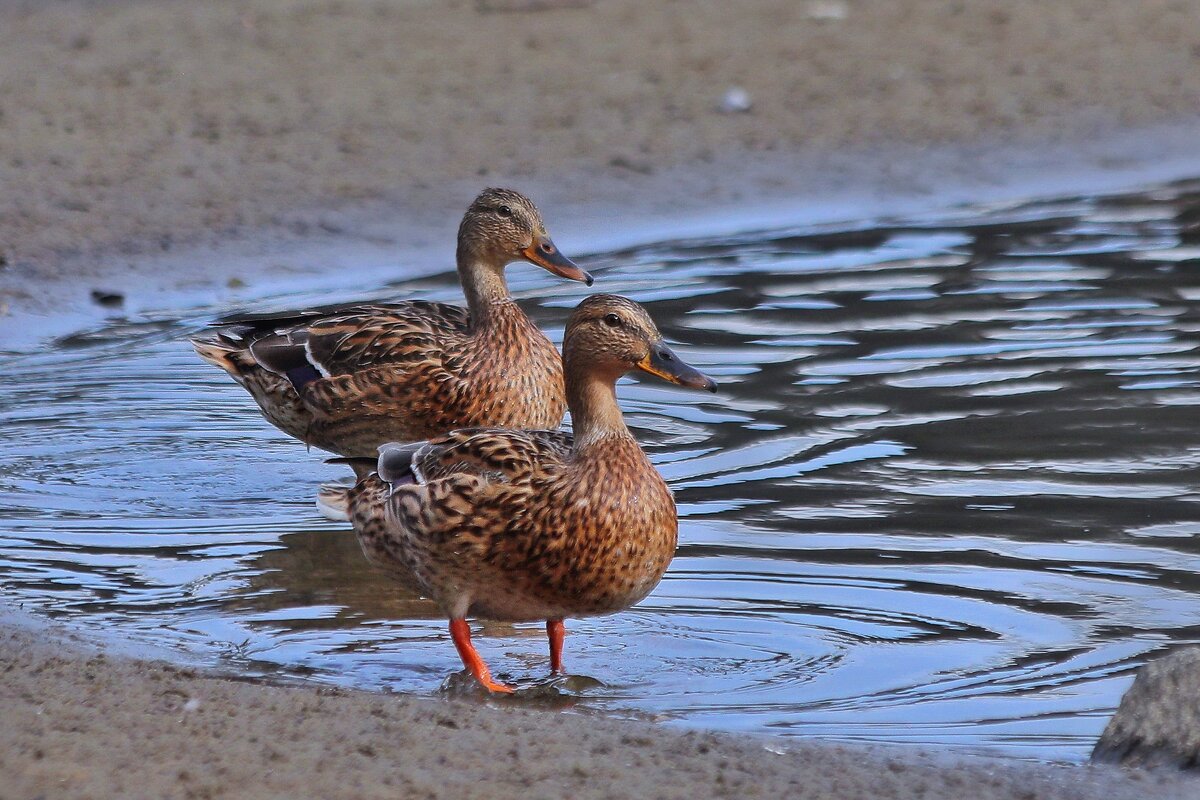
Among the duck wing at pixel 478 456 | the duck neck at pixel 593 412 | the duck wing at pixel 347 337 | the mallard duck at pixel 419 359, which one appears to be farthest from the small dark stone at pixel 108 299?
the duck neck at pixel 593 412

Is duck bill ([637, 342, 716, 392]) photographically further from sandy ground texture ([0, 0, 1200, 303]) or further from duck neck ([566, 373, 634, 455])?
sandy ground texture ([0, 0, 1200, 303])

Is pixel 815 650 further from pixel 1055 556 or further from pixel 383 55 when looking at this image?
pixel 383 55

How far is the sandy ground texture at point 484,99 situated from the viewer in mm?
12883

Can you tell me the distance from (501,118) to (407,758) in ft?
32.1

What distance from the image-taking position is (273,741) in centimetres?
506

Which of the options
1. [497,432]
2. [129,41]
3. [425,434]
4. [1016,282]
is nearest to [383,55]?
[129,41]

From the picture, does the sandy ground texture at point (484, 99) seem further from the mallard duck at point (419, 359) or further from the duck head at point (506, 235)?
the duck head at point (506, 235)

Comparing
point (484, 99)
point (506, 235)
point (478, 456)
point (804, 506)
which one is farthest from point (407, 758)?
point (484, 99)

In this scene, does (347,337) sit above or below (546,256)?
below

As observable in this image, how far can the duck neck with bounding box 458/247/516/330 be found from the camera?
858 cm

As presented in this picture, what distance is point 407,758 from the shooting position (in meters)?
4.98

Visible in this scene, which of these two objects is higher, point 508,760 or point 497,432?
point 497,432

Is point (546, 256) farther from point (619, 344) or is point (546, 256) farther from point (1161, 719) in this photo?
point (1161, 719)

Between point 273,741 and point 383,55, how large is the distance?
10954 millimetres
